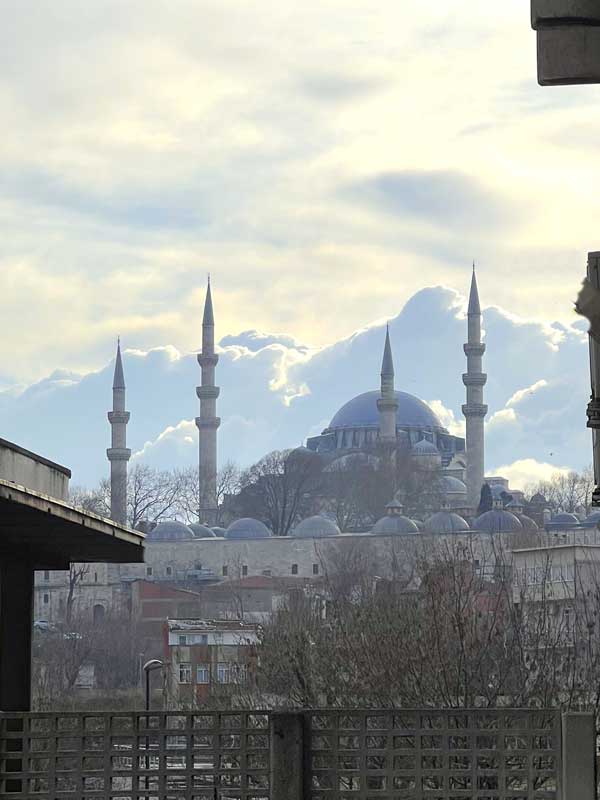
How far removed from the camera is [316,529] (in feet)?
288

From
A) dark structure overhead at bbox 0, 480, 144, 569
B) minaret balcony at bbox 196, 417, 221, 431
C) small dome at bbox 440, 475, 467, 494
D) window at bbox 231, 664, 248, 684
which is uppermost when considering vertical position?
minaret balcony at bbox 196, 417, 221, 431

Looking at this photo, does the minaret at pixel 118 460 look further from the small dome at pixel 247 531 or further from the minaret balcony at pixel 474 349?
the minaret balcony at pixel 474 349

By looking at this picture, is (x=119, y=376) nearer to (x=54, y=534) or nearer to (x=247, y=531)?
(x=247, y=531)

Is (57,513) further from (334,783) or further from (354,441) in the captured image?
(354,441)

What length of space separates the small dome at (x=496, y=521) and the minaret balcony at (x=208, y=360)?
2038 cm

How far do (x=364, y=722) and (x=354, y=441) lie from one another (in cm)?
10195

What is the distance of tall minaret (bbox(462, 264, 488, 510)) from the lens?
3723 inches

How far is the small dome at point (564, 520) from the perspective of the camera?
288ft

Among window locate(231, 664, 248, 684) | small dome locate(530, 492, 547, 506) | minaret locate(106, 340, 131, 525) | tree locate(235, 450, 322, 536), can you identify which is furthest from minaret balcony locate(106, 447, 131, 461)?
window locate(231, 664, 248, 684)

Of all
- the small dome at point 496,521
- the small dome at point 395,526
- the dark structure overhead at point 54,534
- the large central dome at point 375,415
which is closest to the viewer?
the dark structure overhead at point 54,534

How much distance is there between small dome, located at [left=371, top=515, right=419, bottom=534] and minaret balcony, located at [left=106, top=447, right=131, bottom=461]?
1849 cm

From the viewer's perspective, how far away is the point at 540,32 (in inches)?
178

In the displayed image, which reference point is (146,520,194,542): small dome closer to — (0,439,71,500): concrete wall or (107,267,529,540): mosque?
(107,267,529,540): mosque

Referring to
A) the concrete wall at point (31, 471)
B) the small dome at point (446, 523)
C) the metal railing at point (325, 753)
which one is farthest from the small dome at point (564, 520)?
the metal railing at point (325, 753)
